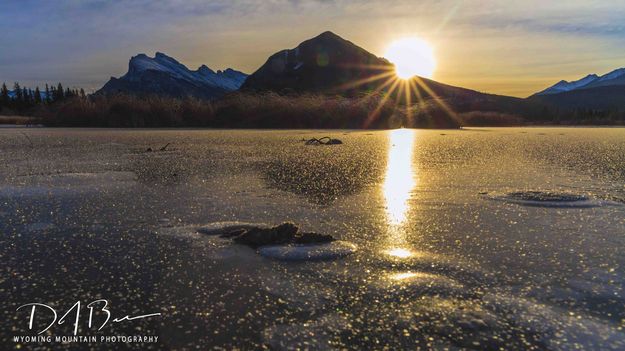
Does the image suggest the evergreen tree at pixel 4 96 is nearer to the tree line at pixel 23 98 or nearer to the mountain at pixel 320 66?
the tree line at pixel 23 98

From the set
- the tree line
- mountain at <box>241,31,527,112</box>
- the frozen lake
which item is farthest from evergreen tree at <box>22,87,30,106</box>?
the frozen lake

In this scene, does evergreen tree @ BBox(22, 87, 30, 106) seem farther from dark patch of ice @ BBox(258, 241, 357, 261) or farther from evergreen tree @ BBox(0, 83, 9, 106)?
dark patch of ice @ BBox(258, 241, 357, 261)

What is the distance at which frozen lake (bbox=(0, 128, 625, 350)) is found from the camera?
1.66 metres

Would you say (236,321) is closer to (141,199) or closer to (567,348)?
(567,348)

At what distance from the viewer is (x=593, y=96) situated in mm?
174375

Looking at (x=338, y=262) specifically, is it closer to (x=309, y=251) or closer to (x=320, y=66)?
(x=309, y=251)

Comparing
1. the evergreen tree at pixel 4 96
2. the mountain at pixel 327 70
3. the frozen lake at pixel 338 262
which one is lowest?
the frozen lake at pixel 338 262

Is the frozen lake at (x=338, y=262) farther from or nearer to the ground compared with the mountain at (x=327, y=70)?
nearer to the ground

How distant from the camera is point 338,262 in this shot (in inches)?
93.3

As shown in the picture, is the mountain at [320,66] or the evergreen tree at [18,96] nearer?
the evergreen tree at [18,96]

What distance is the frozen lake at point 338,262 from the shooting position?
166 cm

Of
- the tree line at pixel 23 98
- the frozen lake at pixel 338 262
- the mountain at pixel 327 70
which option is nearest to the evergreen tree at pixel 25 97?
the tree line at pixel 23 98

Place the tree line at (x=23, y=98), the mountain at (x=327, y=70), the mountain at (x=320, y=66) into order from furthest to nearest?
the mountain at (x=320, y=66) < the mountain at (x=327, y=70) < the tree line at (x=23, y=98)

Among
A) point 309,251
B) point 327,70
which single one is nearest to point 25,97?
point 309,251
